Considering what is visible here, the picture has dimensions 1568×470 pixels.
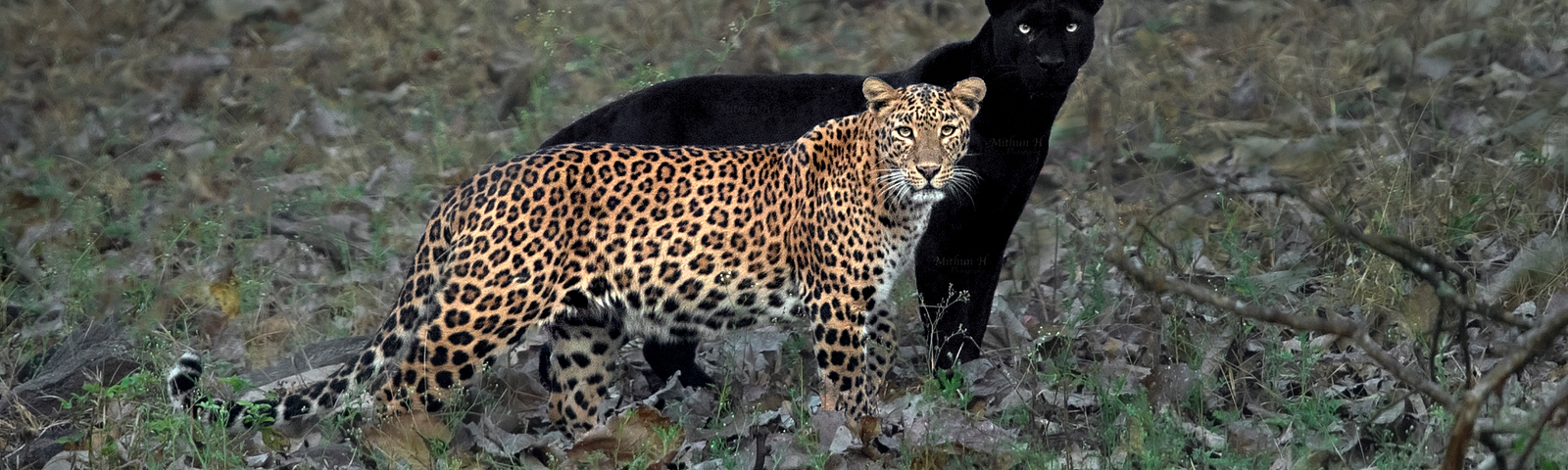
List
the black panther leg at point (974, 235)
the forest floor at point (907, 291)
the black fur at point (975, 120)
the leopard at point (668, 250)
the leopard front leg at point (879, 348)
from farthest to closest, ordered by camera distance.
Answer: the black panther leg at point (974, 235)
the black fur at point (975, 120)
the leopard front leg at point (879, 348)
the leopard at point (668, 250)
the forest floor at point (907, 291)

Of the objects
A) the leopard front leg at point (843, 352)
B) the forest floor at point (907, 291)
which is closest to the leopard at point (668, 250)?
the leopard front leg at point (843, 352)

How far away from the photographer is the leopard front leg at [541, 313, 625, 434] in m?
6.76

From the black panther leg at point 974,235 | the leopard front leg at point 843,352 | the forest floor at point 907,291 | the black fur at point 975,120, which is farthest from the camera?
the black panther leg at point 974,235

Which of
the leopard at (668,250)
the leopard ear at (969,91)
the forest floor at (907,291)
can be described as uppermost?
the leopard ear at (969,91)

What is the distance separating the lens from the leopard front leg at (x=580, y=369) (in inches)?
266

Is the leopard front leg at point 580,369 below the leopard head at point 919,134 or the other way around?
below

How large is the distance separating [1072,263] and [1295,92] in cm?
332

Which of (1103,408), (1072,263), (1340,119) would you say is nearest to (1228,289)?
(1072,263)

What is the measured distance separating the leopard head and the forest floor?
81cm

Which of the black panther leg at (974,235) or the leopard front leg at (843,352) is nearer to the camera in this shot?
the leopard front leg at (843,352)

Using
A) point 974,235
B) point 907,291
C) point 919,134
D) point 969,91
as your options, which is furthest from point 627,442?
point 907,291

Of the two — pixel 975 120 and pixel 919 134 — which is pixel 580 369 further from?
pixel 975 120

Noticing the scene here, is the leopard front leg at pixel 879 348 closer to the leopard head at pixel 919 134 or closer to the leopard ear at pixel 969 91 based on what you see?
the leopard head at pixel 919 134

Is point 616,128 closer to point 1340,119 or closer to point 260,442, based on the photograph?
point 260,442
